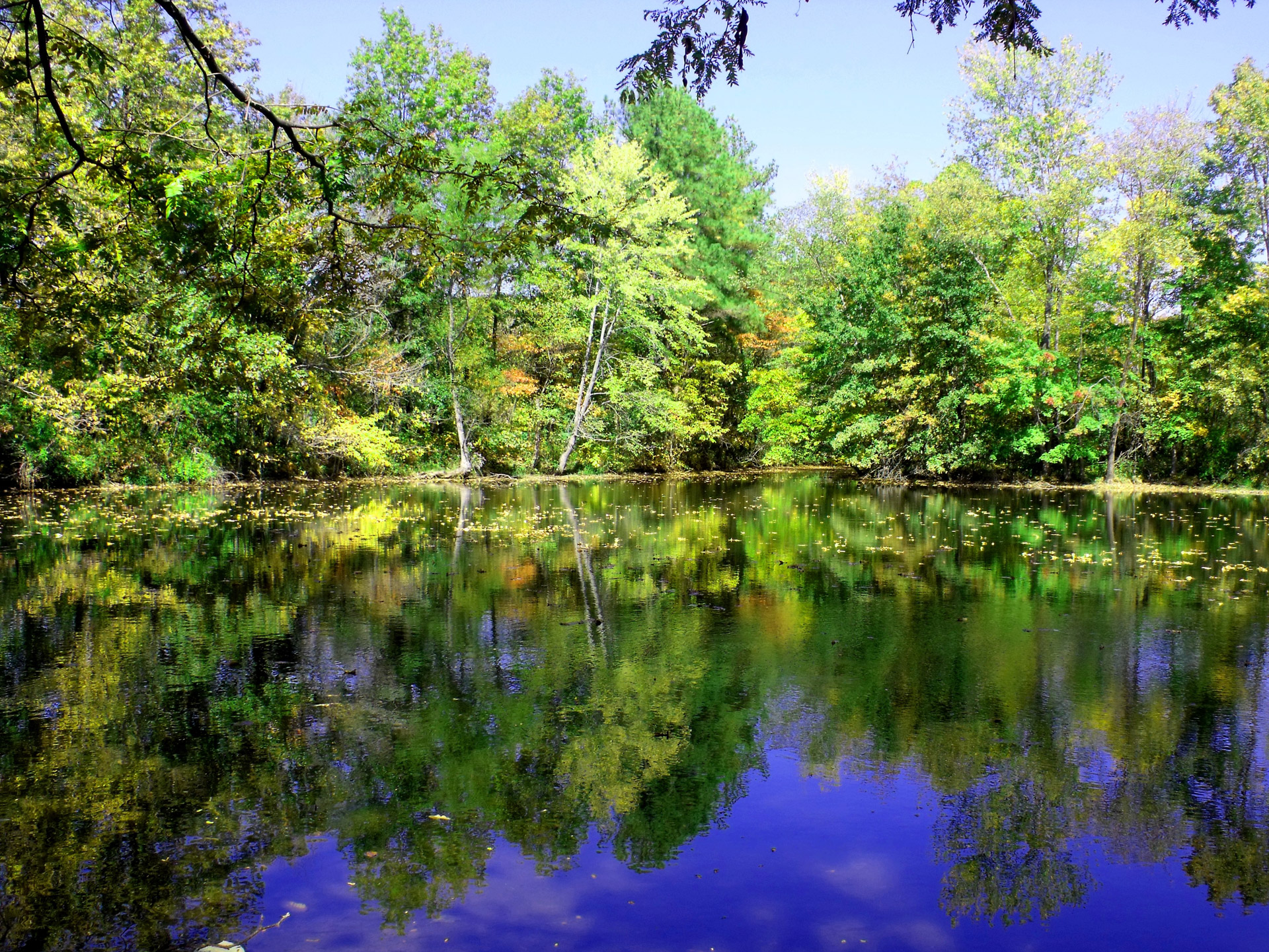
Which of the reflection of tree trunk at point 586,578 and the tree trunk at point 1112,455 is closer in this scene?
the reflection of tree trunk at point 586,578

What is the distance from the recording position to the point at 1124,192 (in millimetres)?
27266

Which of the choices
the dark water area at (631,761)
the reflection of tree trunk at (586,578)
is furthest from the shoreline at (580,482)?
the dark water area at (631,761)

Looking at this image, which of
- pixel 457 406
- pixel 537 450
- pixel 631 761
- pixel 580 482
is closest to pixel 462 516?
pixel 580 482

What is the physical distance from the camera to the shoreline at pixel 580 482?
24.6m

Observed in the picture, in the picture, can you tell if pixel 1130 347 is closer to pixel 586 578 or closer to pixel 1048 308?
pixel 1048 308

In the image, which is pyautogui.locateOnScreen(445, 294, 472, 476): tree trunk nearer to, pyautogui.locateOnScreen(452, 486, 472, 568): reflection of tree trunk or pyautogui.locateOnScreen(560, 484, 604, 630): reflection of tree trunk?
pyautogui.locateOnScreen(452, 486, 472, 568): reflection of tree trunk

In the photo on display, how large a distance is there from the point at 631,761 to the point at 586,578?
5.94 metres

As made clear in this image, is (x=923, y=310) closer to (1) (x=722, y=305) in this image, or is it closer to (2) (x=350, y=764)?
(1) (x=722, y=305)

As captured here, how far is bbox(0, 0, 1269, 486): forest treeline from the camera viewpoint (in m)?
25.1

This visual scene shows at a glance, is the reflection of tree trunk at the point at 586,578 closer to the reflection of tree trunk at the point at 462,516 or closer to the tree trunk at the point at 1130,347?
the reflection of tree trunk at the point at 462,516

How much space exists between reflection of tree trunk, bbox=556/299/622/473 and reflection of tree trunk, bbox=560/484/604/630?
14226 millimetres

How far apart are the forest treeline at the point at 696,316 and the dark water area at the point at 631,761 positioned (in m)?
12.8

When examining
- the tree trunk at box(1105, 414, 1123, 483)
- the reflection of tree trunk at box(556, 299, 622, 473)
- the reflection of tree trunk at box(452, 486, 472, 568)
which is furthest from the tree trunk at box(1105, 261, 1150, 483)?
the reflection of tree trunk at box(452, 486, 472, 568)

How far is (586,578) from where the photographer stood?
10.9 metres
